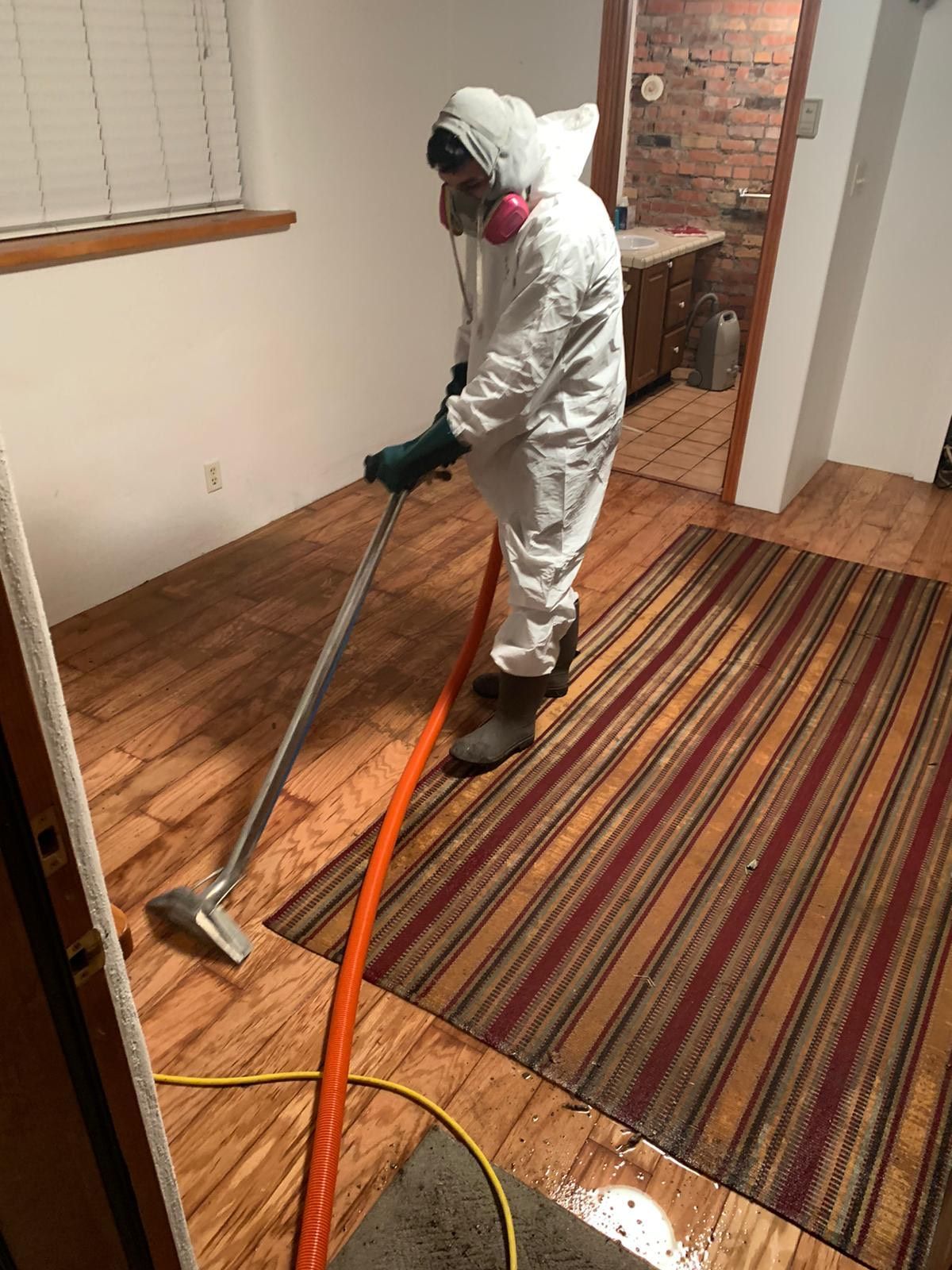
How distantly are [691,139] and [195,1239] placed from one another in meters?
5.43

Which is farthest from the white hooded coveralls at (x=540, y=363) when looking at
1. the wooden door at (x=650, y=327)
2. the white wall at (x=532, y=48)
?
the wooden door at (x=650, y=327)

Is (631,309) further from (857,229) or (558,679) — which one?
(558,679)

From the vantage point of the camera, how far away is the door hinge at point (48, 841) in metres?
0.59

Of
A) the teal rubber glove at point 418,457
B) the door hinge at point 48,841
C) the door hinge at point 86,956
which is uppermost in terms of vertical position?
the door hinge at point 48,841

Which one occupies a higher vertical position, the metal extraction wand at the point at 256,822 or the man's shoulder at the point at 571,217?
the man's shoulder at the point at 571,217

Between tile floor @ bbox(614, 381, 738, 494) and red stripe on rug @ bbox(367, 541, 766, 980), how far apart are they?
1.00 m

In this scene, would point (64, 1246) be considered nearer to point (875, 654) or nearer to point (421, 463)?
point (421, 463)

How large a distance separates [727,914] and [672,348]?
13.0 feet

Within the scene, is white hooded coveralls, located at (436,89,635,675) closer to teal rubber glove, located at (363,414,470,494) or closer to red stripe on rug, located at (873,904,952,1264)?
teal rubber glove, located at (363,414,470,494)

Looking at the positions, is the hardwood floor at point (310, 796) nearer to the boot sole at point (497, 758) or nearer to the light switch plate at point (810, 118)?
the boot sole at point (497, 758)

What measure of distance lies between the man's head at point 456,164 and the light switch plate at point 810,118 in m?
1.76

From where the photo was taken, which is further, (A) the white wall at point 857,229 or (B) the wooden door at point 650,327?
(B) the wooden door at point 650,327

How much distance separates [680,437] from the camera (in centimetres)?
440

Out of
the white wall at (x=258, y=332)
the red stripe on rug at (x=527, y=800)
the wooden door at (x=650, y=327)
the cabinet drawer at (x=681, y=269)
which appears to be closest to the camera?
the red stripe on rug at (x=527, y=800)
